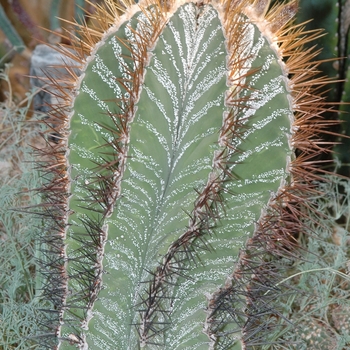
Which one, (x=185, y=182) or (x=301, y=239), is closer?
(x=185, y=182)

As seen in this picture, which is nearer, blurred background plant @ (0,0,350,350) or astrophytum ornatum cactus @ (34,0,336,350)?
astrophytum ornatum cactus @ (34,0,336,350)

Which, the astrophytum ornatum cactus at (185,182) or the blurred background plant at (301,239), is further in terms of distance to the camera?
the blurred background plant at (301,239)

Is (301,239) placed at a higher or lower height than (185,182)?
lower

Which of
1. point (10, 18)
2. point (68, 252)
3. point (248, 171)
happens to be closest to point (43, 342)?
point (68, 252)
